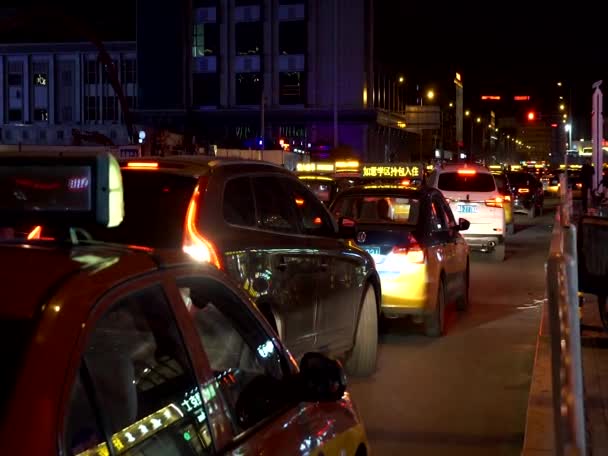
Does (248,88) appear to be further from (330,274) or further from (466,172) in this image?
(330,274)

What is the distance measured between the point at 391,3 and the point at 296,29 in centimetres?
1092

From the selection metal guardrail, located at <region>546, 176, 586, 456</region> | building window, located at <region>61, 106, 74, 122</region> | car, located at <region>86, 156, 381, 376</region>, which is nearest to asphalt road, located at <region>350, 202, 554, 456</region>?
car, located at <region>86, 156, 381, 376</region>

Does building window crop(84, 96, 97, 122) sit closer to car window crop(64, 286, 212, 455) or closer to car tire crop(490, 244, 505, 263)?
car tire crop(490, 244, 505, 263)

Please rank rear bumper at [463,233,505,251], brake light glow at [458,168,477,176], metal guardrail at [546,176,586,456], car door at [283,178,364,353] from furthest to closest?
brake light glow at [458,168,477,176]
rear bumper at [463,233,505,251]
car door at [283,178,364,353]
metal guardrail at [546,176,586,456]

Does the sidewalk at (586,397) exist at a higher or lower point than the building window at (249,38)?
lower

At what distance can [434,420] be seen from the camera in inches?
313

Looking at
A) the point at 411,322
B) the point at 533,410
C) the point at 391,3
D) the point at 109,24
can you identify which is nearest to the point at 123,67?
the point at 109,24

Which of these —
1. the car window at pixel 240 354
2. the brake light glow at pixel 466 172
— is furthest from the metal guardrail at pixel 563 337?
the brake light glow at pixel 466 172

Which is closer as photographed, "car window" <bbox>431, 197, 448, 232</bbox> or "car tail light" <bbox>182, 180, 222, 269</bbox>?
"car tail light" <bbox>182, 180, 222, 269</bbox>

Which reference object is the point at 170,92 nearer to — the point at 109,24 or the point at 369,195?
the point at 109,24

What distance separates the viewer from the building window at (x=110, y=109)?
3231 inches

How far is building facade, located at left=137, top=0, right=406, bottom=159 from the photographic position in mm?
70062

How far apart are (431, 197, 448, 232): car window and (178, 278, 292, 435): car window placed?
8.18 meters

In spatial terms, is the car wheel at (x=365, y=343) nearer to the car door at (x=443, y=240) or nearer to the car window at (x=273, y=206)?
the car window at (x=273, y=206)
